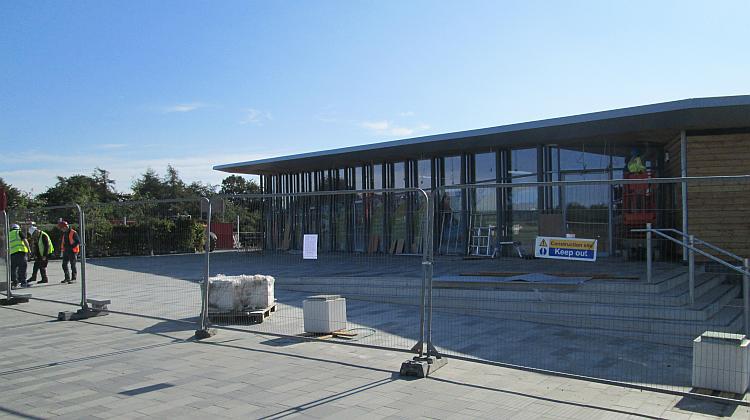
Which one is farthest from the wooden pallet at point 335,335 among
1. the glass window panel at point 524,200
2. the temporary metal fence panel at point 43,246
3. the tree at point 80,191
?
the tree at point 80,191

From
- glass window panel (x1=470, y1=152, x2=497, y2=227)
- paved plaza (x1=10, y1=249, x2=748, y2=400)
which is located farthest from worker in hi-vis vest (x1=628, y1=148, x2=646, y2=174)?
paved plaza (x1=10, y1=249, x2=748, y2=400)

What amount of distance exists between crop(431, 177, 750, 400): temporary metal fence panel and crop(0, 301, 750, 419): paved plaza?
0.92 m

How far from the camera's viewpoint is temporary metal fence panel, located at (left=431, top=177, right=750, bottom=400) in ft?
25.5

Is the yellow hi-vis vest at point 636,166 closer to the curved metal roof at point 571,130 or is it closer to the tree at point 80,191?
the curved metal roof at point 571,130

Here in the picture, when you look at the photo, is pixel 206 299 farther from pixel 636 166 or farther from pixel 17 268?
pixel 636 166

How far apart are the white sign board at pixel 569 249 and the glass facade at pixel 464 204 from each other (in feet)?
1.00

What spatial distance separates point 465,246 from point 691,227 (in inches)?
238

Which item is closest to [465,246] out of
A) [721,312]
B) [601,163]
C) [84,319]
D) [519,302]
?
[519,302]

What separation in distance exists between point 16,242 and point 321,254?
35.8ft

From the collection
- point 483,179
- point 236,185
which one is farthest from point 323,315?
point 236,185

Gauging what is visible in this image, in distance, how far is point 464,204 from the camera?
17656 millimetres

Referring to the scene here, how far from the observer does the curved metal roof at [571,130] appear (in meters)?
13.1

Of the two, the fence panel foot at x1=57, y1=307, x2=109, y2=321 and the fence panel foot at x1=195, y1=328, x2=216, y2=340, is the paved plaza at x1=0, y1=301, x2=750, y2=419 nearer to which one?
the fence panel foot at x1=195, y1=328, x2=216, y2=340

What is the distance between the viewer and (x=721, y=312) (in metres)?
9.80
